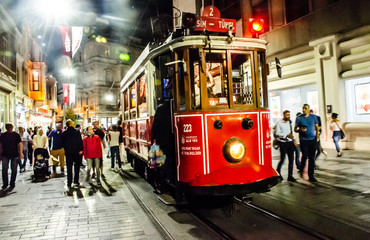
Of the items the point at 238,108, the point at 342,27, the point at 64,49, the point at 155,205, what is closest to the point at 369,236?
the point at 238,108

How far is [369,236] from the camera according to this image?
153 inches

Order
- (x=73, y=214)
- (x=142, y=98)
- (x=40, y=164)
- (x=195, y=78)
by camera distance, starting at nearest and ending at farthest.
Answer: (x=73, y=214), (x=195, y=78), (x=142, y=98), (x=40, y=164)

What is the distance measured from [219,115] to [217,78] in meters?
0.87

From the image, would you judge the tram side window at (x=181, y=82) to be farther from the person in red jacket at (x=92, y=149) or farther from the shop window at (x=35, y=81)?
the shop window at (x=35, y=81)

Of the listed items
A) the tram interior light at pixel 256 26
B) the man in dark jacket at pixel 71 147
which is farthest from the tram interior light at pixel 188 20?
the man in dark jacket at pixel 71 147

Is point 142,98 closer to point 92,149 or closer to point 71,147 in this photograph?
point 92,149

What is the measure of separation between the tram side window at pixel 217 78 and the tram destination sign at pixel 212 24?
448 mm

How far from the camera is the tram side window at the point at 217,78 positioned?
5.21 meters

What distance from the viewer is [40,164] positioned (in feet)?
30.3

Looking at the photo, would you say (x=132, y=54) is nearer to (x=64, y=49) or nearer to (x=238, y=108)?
(x=64, y=49)

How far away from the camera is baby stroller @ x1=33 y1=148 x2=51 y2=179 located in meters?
9.16

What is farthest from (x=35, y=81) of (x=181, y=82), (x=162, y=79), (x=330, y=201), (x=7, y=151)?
(x=330, y=201)

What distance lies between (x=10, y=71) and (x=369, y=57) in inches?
790

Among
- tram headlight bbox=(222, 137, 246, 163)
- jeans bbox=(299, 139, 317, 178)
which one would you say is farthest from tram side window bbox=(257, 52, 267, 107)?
jeans bbox=(299, 139, 317, 178)
